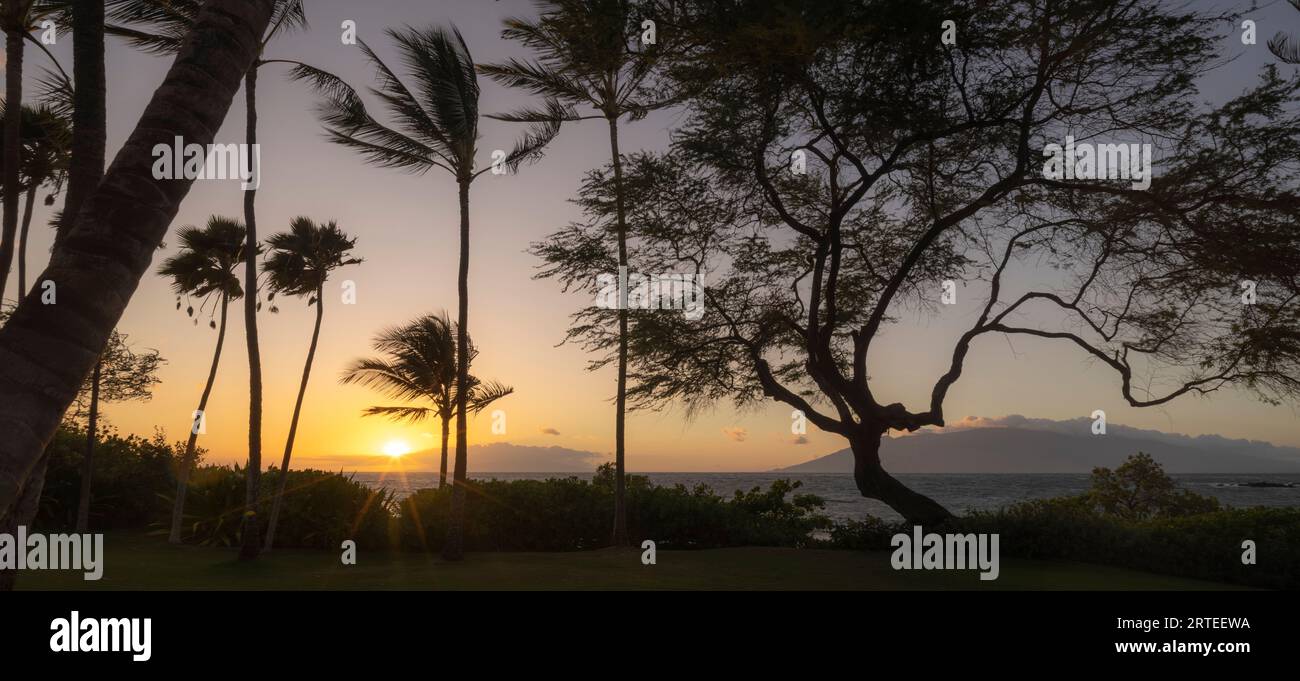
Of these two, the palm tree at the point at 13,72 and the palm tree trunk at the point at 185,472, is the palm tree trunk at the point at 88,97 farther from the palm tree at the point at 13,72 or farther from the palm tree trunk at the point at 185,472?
the palm tree trunk at the point at 185,472

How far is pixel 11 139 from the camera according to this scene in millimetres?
9891

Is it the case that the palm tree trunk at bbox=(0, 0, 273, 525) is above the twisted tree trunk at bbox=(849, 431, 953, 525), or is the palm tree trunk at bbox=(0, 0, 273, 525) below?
above

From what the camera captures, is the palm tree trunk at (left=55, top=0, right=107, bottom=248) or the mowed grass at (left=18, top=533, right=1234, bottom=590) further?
the mowed grass at (left=18, top=533, right=1234, bottom=590)

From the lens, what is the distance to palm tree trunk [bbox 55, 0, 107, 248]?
7105 mm

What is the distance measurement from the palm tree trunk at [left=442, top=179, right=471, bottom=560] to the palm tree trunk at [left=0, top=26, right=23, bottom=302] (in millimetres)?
8025

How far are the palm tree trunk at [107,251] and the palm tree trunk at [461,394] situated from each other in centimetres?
1287

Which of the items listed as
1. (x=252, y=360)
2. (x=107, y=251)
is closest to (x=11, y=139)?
(x=252, y=360)

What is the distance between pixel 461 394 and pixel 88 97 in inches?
423

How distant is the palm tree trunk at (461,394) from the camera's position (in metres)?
16.9
